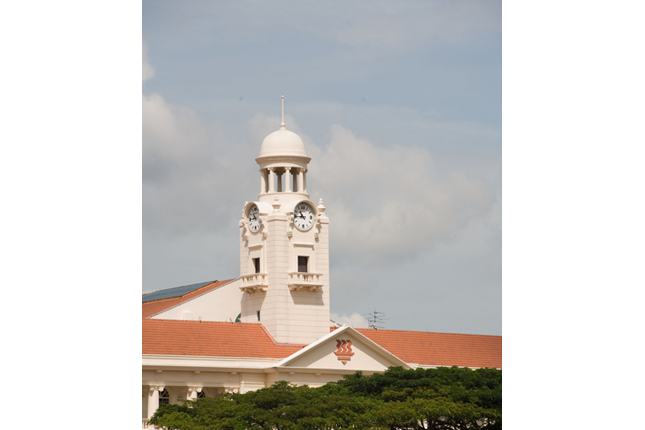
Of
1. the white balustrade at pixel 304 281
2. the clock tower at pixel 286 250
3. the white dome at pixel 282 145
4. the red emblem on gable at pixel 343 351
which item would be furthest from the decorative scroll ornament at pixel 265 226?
the red emblem on gable at pixel 343 351

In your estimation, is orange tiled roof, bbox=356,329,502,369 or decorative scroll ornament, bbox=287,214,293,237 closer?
decorative scroll ornament, bbox=287,214,293,237

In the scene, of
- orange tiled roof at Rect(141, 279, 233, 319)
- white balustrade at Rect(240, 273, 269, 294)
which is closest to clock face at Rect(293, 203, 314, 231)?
white balustrade at Rect(240, 273, 269, 294)

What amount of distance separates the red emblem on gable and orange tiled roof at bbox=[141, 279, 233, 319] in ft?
39.0

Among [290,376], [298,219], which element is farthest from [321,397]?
[298,219]

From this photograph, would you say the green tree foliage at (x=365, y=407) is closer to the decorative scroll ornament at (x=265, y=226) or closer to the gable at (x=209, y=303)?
the decorative scroll ornament at (x=265, y=226)

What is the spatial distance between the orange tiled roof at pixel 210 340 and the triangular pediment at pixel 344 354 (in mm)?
1997

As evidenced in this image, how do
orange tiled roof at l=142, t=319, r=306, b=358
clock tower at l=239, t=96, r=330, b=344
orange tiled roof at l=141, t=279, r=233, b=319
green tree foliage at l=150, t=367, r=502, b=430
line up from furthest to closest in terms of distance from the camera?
orange tiled roof at l=141, t=279, r=233, b=319, clock tower at l=239, t=96, r=330, b=344, orange tiled roof at l=142, t=319, r=306, b=358, green tree foliage at l=150, t=367, r=502, b=430

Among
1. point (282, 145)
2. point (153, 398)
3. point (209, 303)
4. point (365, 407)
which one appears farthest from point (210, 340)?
point (365, 407)

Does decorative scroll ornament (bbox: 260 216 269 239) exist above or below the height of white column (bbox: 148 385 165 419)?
above

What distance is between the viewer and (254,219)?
187 ft

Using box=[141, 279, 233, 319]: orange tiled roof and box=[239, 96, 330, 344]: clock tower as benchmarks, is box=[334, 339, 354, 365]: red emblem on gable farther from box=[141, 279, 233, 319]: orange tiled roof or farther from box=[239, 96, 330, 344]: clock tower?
box=[141, 279, 233, 319]: orange tiled roof

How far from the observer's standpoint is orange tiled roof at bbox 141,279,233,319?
6044 cm

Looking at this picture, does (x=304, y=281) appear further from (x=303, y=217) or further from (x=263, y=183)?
(x=263, y=183)
